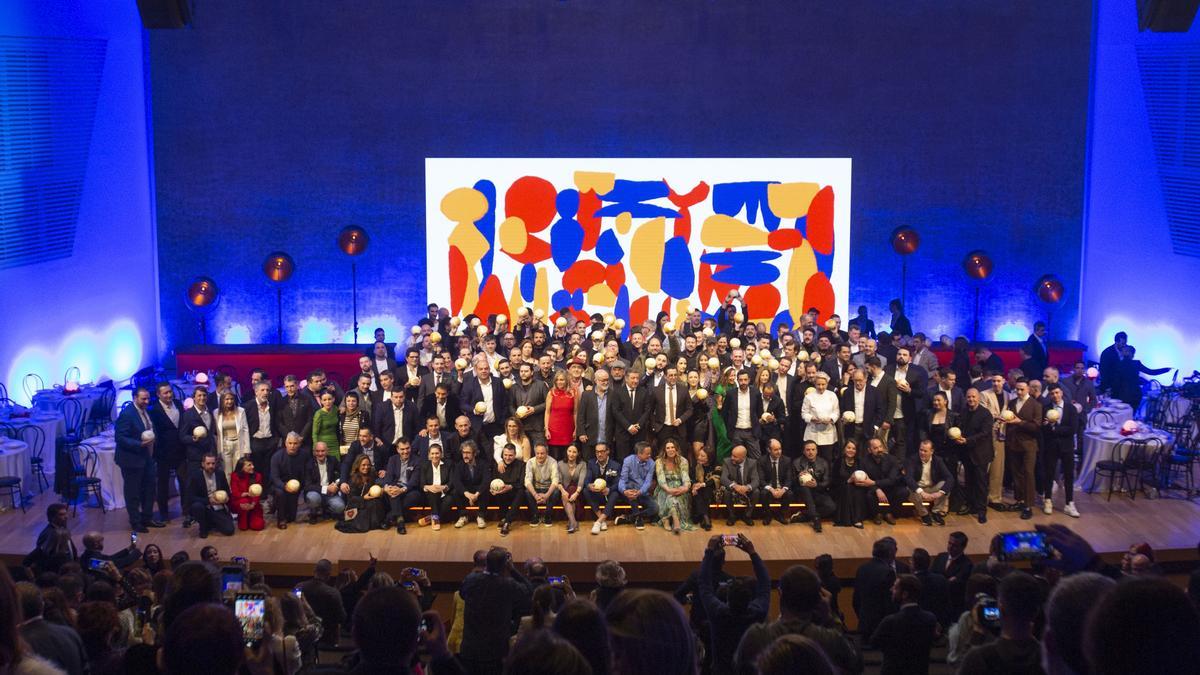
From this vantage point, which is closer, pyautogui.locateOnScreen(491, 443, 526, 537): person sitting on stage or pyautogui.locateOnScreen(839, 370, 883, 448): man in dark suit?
pyautogui.locateOnScreen(491, 443, 526, 537): person sitting on stage

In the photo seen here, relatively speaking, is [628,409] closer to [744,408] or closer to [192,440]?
[744,408]

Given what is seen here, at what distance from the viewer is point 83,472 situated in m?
10.2

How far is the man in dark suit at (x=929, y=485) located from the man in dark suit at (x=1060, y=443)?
94cm

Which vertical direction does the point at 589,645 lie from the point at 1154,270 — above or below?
below

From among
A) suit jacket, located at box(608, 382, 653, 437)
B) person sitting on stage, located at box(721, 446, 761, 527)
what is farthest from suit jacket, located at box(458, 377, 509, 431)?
person sitting on stage, located at box(721, 446, 761, 527)

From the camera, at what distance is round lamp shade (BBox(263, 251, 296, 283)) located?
14.5 metres

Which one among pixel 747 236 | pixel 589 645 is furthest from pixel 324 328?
pixel 589 645

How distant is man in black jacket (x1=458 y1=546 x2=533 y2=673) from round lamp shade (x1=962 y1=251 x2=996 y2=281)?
34.0 feet

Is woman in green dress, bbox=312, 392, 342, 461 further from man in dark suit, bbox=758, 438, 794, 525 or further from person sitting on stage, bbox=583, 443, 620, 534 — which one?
man in dark suit, bbox=758, 438, 794, 525

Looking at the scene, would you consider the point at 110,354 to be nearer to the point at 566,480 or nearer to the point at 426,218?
the point at 426,218

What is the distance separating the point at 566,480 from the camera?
977 centimetres

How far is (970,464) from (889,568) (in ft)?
10.8

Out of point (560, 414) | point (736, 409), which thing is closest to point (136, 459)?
point (560, 414)

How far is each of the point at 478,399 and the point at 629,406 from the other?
4.66 feet
